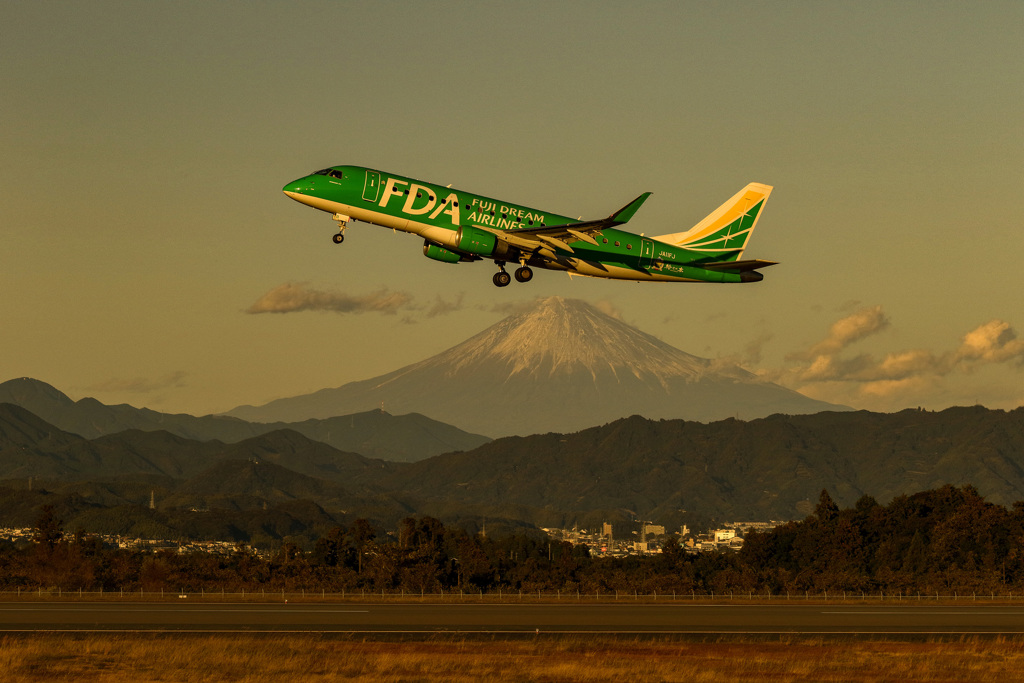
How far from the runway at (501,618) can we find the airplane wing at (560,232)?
2112cm

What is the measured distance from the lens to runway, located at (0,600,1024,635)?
225 ft

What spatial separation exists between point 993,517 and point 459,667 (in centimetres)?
12167

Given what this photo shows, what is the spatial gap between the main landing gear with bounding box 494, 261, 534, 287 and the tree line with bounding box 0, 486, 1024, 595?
1812 inches

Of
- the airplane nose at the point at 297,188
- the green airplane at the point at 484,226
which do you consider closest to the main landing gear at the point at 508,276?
the green airplane at the point at 484,226

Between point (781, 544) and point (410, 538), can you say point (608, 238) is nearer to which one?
point (410, 538)

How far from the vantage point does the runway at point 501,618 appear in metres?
68.6

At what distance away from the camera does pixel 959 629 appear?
236 ft

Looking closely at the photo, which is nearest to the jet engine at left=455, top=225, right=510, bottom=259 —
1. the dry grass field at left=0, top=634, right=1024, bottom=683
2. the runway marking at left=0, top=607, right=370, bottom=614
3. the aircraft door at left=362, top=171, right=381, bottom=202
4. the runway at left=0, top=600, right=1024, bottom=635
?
the aircraft door at left=362, top=171, right=381, bottom=202

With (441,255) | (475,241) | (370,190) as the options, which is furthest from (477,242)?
(370,190)

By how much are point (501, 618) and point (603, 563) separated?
322 ft

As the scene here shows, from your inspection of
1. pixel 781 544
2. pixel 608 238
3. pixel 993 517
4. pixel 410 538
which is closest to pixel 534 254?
pixel 608 238

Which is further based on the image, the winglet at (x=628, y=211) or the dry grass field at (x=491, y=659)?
the winglet at (x=628, y=211)

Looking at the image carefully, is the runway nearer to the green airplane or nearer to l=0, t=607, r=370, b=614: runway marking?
l=0, t=607, r=370, b=614: runway marking

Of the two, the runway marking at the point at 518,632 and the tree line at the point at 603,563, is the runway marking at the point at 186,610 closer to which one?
the runway marking at the point at 518,632
